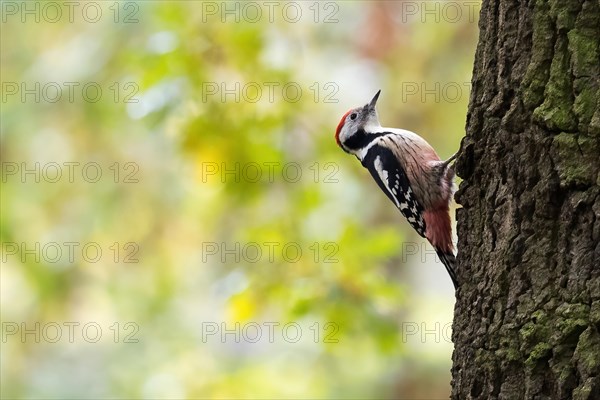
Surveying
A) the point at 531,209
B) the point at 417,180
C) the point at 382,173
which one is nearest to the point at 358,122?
the point at 382,173

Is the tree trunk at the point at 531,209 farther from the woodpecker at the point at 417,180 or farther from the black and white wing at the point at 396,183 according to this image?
the black and white wing at the point at 396,183

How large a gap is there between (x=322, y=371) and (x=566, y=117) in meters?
7.17

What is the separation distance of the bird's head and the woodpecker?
0.22 meters

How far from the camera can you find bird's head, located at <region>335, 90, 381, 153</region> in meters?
4.91

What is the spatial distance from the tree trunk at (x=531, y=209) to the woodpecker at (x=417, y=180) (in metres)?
1.40

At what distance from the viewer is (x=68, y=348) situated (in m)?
10.1

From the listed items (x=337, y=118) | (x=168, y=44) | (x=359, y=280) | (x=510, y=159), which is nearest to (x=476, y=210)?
(x=510, y=159)

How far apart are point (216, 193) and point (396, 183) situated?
2.80m

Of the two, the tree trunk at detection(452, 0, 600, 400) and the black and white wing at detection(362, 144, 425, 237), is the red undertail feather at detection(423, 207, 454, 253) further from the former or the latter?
the tree trunk at detection(452, 0, 600, 400)

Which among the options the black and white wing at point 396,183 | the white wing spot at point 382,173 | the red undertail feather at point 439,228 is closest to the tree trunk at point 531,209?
the red undertail feather at point 439,228

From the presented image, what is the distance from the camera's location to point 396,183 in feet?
14.5

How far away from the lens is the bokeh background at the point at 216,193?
5.53 meters

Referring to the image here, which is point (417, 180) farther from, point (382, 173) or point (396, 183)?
point (382, 173)

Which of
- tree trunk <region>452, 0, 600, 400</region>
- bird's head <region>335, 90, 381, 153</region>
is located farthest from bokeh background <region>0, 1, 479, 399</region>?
tree trunk <region>452, 0, 600, 400</region>
